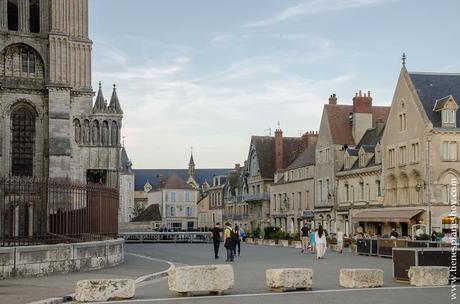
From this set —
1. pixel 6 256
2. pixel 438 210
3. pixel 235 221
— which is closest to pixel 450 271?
pixel 6 256

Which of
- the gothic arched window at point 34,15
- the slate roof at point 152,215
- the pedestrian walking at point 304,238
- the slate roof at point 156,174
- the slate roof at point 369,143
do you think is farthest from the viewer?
the slate roof at point 156,174

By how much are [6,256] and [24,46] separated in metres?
33.5

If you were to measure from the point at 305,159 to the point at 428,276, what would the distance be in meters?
49.4

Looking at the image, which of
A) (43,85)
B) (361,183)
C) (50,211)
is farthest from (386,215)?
(50,211)

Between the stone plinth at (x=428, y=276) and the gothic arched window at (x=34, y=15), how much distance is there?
130 ft

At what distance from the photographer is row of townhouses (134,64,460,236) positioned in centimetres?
4528

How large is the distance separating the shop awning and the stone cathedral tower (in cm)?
1888

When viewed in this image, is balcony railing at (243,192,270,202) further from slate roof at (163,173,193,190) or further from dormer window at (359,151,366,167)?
slate roof at (163,173,193,190)

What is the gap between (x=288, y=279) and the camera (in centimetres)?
1677

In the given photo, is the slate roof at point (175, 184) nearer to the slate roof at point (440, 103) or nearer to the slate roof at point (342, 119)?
the slate roof at point (342, 119)

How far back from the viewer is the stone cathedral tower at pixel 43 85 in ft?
161

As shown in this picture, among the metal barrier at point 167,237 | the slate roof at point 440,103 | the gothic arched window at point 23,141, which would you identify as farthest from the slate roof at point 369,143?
the gothic arched window at point 23,141

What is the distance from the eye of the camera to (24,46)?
167ft

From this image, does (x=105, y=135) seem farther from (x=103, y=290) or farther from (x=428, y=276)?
(x=103, y=290)
